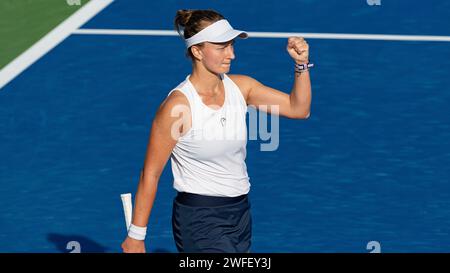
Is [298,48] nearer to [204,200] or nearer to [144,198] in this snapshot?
[204,200]

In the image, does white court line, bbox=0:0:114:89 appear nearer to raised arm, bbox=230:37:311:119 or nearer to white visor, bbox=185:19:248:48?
raised arm, bbox=230:37:311:119

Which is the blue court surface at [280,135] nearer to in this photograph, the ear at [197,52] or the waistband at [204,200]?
the waistband at [204,200]

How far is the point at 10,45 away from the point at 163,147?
5.63m

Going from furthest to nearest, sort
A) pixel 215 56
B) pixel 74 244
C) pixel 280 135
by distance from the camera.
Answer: pixel 280 135 < pixel 74 244 < pixel 215 56

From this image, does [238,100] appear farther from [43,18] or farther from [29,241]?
[43,18]

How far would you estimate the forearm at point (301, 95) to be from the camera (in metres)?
9.76

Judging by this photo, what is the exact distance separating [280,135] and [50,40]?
2.69 metres

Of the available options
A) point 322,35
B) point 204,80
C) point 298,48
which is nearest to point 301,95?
point 298,48

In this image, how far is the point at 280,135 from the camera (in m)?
13.3

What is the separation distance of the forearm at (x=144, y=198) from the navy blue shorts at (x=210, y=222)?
270 mm

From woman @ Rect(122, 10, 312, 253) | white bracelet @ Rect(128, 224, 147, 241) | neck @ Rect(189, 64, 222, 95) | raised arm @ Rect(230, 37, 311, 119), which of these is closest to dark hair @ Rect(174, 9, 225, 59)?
woman @ Rect(122, 10, 312, 253)

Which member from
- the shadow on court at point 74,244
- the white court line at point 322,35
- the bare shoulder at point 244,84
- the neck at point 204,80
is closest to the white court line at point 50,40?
the white court line at point 322,35

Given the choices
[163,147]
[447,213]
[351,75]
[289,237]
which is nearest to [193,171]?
[163,147]

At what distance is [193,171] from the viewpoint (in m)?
9.45
